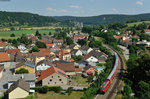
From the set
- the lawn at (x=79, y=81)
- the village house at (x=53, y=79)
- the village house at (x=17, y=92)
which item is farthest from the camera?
the lawn at (x=79, y=81)

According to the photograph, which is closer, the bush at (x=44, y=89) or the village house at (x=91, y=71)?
the bush at (x=44, y=89)

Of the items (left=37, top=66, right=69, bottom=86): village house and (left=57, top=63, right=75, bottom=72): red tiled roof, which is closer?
(left=37, top=66, right=69, bottom=86): village house

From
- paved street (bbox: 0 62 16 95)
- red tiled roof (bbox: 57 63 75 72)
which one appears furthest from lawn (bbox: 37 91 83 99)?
red tiled roof (bbox: 57 63 75 72)

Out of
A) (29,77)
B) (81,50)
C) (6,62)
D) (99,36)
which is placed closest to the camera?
(29,77)

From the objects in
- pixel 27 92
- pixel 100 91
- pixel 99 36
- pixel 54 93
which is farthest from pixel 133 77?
pixel 99 36

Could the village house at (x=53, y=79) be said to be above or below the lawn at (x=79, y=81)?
above

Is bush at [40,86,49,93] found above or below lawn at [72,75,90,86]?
above

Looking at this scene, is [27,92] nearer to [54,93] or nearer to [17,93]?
[17,93]

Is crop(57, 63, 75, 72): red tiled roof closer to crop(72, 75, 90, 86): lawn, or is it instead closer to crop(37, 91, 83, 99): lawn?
crop(72, 75, 90, 86): lawn

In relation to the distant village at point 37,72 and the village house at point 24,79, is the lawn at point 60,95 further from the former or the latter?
the village house at point 24,79

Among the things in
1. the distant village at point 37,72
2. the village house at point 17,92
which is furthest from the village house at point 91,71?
the village house at point 17,92

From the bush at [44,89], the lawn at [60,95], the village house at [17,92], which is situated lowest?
the lawn at [60,95]
